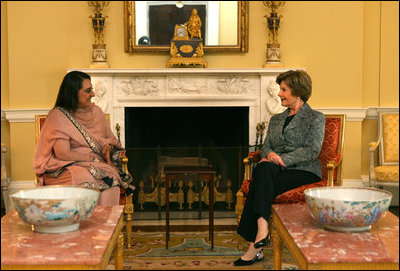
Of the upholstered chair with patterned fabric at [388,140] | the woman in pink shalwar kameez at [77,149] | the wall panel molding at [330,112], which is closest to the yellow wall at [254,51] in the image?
the wall panel molding at [330,112]

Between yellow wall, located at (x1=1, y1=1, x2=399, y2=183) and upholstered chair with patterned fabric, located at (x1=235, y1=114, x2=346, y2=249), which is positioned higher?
yellow wall, located at (x1=1, y1=1, x2=399, y2=183)

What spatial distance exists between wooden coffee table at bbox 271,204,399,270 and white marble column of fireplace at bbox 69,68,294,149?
250 cm

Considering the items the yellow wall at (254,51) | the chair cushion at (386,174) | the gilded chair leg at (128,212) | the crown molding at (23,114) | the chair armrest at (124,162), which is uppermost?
the yellow wall at (254,51)

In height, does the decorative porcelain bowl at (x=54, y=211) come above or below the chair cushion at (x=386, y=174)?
above

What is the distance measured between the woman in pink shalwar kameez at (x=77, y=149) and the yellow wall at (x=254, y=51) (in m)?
1.40

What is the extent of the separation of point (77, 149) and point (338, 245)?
1.88m

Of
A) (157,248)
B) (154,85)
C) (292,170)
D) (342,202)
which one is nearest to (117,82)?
(154,85)

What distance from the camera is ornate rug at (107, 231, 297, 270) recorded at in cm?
281

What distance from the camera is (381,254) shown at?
1.53m

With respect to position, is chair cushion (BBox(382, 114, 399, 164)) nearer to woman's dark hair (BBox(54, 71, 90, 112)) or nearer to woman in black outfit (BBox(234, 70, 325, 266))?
woman in black outfit (BBox(234, 70, 325, 266))

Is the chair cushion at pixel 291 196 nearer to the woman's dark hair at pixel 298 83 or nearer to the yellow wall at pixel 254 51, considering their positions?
the woman's dark hair at pixel 298 83

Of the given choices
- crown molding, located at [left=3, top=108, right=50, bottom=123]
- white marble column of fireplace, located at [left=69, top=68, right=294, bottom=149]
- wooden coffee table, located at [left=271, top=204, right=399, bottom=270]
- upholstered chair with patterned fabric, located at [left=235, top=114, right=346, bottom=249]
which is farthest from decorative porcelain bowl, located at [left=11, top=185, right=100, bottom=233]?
crown molding, located at [left=3, top=108, right=50, bottom=123]

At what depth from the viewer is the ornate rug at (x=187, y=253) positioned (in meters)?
2.81

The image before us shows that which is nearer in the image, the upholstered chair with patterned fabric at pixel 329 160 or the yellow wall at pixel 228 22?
the upholstered chair with patterned fabric at pixel 329 160
